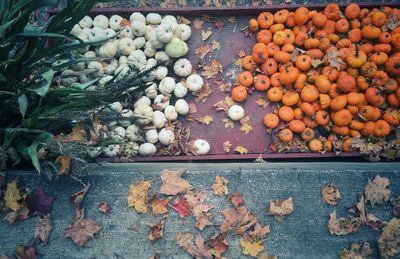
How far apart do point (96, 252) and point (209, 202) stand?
1.02 meters

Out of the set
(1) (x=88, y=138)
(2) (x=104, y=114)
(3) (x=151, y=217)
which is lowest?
(3) (x=151, y=217)

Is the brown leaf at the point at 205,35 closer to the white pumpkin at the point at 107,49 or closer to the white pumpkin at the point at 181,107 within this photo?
the white pumpkin at the point at 181,107

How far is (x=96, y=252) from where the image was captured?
9.46ft

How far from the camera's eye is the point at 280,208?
2.96 meters

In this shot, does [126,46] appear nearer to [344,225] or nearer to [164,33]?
[164,33]

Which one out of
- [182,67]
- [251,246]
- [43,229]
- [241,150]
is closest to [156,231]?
[251,246]

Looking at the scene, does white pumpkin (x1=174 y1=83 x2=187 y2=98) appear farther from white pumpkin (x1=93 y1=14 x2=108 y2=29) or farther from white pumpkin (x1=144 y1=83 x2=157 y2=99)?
white pumpkin (x1=93 y1=14 x2=108 y2=29)

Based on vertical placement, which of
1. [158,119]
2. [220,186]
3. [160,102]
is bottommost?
[220,186]

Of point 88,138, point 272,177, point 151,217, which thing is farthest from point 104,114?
point 272,177

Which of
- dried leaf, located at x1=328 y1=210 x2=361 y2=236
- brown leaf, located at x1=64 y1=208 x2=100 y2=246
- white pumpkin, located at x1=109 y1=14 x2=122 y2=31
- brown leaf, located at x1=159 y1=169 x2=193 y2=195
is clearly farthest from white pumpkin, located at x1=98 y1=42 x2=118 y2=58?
dried leaf, located at x1=328 y1=210 x2=361 y2=236

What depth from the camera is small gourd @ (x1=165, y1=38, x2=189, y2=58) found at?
3.53 m

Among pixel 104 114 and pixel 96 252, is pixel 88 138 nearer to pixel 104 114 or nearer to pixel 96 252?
pixel 104 114

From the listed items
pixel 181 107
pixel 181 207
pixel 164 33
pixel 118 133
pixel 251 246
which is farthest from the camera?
pixel 181 107

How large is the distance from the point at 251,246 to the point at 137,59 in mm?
2087
